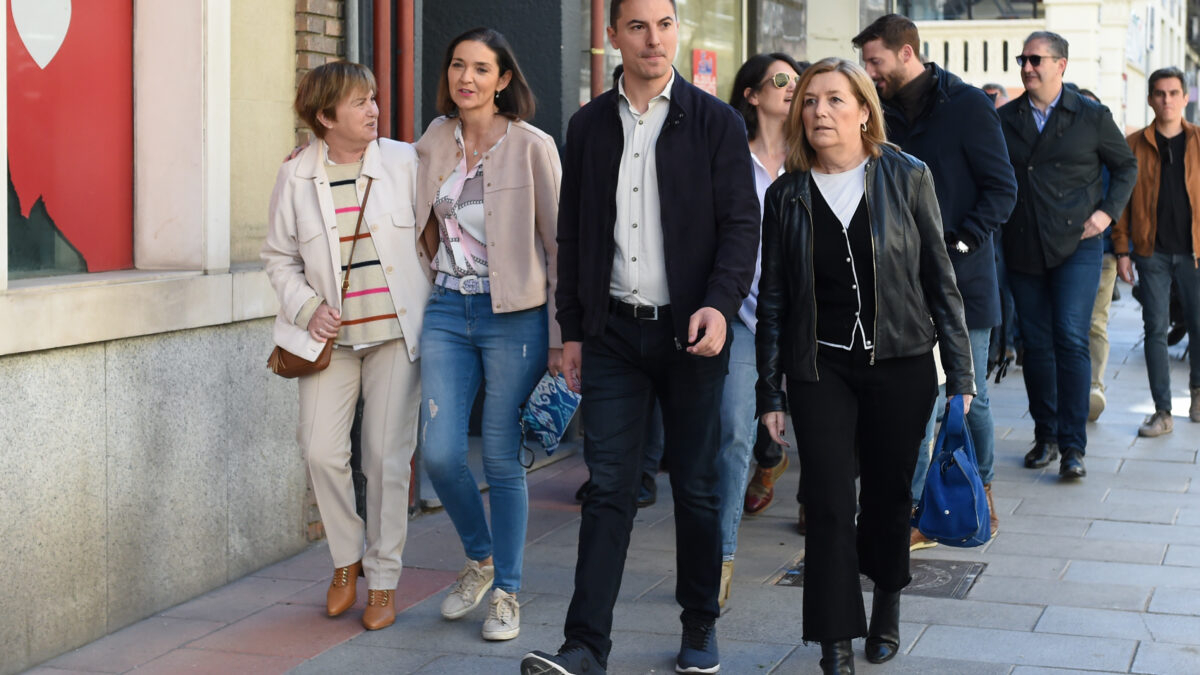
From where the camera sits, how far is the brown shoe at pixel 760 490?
728 cm

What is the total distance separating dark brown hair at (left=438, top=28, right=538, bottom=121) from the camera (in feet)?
17.4

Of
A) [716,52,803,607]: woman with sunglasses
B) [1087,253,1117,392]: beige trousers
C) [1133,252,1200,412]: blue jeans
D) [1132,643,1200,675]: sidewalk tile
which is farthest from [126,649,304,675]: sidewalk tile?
[1087,253,1117,392]: beige trousers

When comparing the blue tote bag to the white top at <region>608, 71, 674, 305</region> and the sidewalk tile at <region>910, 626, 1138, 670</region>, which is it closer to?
the sidewalk tile at <region>910, 626, 1138, 670</region>

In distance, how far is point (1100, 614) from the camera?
18.2ft

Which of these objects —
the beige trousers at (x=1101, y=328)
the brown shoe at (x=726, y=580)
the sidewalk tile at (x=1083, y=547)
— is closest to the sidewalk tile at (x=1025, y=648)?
the brown shoe at (x=726, y=580)

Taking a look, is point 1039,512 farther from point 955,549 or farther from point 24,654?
point 24,654

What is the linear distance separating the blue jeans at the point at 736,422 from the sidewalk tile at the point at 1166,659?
1.35 m

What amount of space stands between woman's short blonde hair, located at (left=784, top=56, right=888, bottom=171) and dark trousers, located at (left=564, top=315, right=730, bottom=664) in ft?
2.01

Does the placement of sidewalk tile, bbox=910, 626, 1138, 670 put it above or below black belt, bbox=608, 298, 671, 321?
below

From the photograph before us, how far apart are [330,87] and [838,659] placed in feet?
7.92

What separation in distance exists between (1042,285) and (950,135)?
72.0 inches

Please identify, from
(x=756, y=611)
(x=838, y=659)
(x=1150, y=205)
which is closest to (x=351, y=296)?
(x=756, y=611)

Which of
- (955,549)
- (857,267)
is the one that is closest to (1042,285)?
(955,549)

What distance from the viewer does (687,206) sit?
15.3ft
